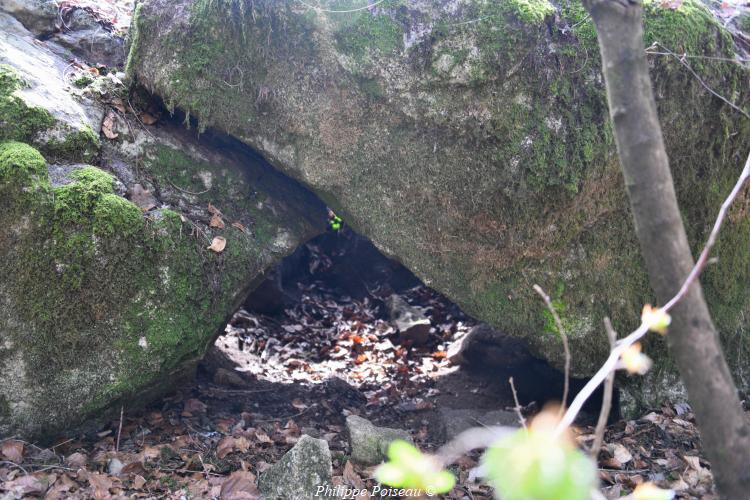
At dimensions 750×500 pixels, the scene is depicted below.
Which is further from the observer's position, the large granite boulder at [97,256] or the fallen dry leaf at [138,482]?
the large granite boulder at [97,256]

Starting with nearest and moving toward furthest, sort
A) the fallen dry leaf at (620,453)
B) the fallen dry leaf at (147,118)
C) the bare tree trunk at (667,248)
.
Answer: the bare tree trunk at (667,248), the fallen dry leaf at (620,453), the fallen dry leaf at (147,118)

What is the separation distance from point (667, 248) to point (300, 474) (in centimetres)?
237

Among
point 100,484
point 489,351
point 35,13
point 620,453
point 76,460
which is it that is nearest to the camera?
point 100,484

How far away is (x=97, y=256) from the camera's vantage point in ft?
11.5

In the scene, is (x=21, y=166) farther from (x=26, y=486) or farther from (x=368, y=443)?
(x=368, y=443)

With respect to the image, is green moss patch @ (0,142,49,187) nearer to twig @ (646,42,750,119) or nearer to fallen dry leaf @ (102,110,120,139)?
fallen dry leaf @ (102,110,120,139)

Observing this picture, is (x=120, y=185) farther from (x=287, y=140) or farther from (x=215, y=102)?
(x=287, y=140)

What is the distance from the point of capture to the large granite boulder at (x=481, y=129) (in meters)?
3.85

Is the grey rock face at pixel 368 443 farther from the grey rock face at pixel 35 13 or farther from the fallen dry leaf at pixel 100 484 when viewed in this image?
the grey rock face at pixel 35 13

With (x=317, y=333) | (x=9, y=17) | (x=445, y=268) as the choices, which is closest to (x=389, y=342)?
(x=317, y=333)

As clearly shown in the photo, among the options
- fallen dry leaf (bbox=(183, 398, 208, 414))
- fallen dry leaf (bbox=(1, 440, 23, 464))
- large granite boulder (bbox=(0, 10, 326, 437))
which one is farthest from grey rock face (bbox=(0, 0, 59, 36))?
fallen dry leaf (bbox=(1, 440, 23, 464))

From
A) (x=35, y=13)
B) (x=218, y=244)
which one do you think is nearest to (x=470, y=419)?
(x=218, y=244)

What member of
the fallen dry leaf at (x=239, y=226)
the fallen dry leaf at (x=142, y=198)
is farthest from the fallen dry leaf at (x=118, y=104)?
the fallen dry leaf at (x=239, y=226)

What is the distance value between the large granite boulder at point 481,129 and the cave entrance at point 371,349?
99cm
